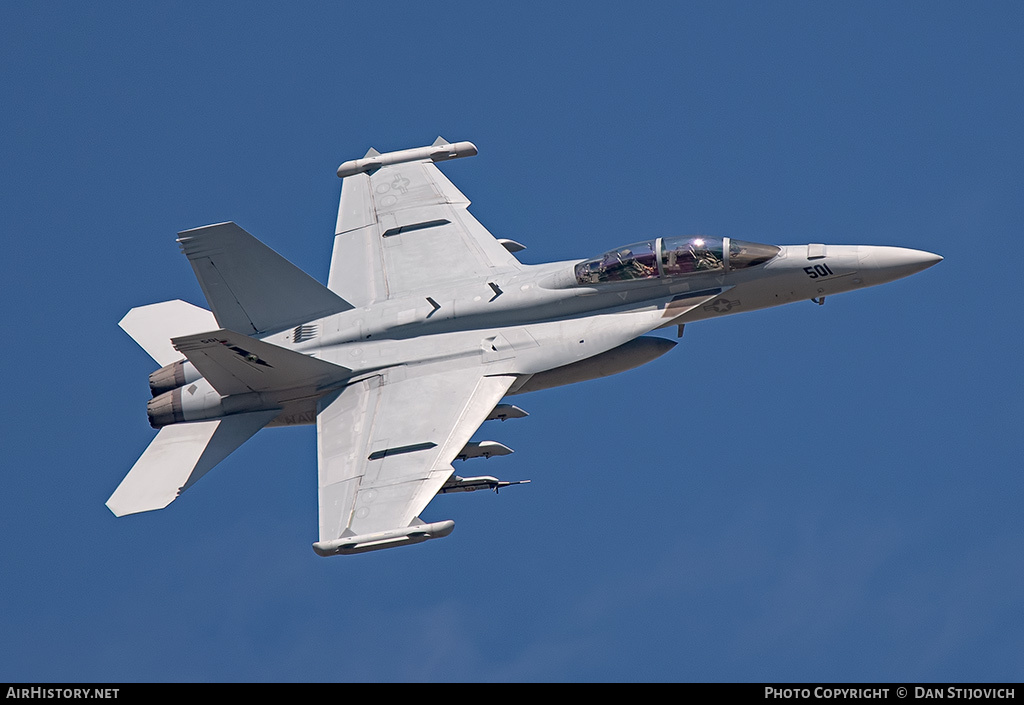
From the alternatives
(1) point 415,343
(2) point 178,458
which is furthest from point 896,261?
(2) point 178,458

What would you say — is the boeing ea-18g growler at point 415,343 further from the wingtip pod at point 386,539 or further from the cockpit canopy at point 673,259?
the wingtip pod at point 386,539

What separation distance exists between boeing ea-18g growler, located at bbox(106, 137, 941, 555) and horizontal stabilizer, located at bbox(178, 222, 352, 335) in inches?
1.0

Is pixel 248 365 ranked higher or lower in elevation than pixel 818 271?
lower

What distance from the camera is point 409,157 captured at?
103ft

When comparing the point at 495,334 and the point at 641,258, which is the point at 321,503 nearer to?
the point at 495,334

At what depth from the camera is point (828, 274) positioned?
25.6 m

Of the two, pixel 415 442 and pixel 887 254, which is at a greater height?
pixel 887 254

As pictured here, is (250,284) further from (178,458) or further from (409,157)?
(409,157)

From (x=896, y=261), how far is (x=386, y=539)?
10.2m

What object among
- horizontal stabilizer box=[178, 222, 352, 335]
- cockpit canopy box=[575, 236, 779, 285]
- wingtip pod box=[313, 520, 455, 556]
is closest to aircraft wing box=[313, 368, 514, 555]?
wingtip pod box=[313, 520, 455, 556]

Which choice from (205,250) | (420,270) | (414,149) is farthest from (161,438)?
(414,149)

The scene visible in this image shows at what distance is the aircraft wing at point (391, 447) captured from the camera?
23.4m
